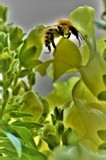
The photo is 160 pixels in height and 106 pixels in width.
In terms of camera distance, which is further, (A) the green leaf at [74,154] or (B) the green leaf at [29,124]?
(B) the green leaf at [29,124]

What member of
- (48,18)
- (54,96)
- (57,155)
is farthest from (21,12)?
(57,155)

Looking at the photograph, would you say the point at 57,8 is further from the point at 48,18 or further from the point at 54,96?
the point at 54,96

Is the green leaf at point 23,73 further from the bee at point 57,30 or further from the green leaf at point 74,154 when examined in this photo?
the green leaf at point 74,154

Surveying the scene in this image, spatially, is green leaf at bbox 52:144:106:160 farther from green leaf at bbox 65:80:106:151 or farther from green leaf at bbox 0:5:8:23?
green leaf at bbox 0:5:8:23

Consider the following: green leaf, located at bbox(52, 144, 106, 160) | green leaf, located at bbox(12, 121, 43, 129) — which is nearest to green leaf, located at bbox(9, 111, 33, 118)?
green leaf, located at bbox(12, 121, 43, 129)

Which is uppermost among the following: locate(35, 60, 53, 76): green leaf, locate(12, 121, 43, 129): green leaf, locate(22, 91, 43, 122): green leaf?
locate(35, 60, 53, 76): green leaf

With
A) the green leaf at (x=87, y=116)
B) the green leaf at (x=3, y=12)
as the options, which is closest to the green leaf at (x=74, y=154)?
the green leaf at (x=87, y=116)
